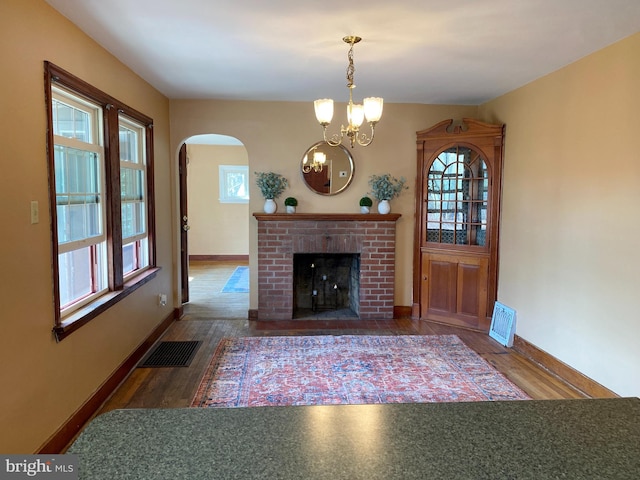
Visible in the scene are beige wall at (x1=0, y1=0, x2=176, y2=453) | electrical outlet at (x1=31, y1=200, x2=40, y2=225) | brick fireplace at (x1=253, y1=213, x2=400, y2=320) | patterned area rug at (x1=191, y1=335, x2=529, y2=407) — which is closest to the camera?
beige wall at (x1=0, y1=0, x2=176, y2=453)

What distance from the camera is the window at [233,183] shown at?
8.80 m

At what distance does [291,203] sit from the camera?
474 centimetres

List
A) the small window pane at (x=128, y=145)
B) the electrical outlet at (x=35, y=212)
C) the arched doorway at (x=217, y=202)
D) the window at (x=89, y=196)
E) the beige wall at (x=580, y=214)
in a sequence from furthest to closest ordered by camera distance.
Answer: the arched doorway at (x=217, y=202) < the small window pane at (x=128, y=145) < the beige wall at (x=580, y=214) < the window at (x=89, y=196) < the electrical outlet at (x=35, y=212)

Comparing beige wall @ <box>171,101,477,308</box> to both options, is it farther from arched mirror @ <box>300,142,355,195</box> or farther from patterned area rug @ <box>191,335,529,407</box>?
patterned area rug @ <box>191,335,529,407</box>

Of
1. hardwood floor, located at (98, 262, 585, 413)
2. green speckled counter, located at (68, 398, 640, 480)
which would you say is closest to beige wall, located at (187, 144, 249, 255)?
hardwood floor, located at (98, 262, 585, 413)

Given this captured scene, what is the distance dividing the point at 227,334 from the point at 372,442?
3634mm

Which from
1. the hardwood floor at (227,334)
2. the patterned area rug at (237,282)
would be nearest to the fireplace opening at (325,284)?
the hardwood floor at (227,334)

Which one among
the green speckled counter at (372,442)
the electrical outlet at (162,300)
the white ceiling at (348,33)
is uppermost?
the white ceiling at (348,33)

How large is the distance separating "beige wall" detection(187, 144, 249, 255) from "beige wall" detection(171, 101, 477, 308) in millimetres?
4058

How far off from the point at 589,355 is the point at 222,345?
3.00 m

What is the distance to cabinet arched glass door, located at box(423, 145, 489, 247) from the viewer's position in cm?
454

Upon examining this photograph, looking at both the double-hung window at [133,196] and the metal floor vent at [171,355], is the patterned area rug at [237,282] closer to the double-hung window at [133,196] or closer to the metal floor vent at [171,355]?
the metal floor vent at [171,355]

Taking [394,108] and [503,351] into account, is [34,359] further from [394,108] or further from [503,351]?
[394,108]

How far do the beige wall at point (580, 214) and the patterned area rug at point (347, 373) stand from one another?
66 cm
